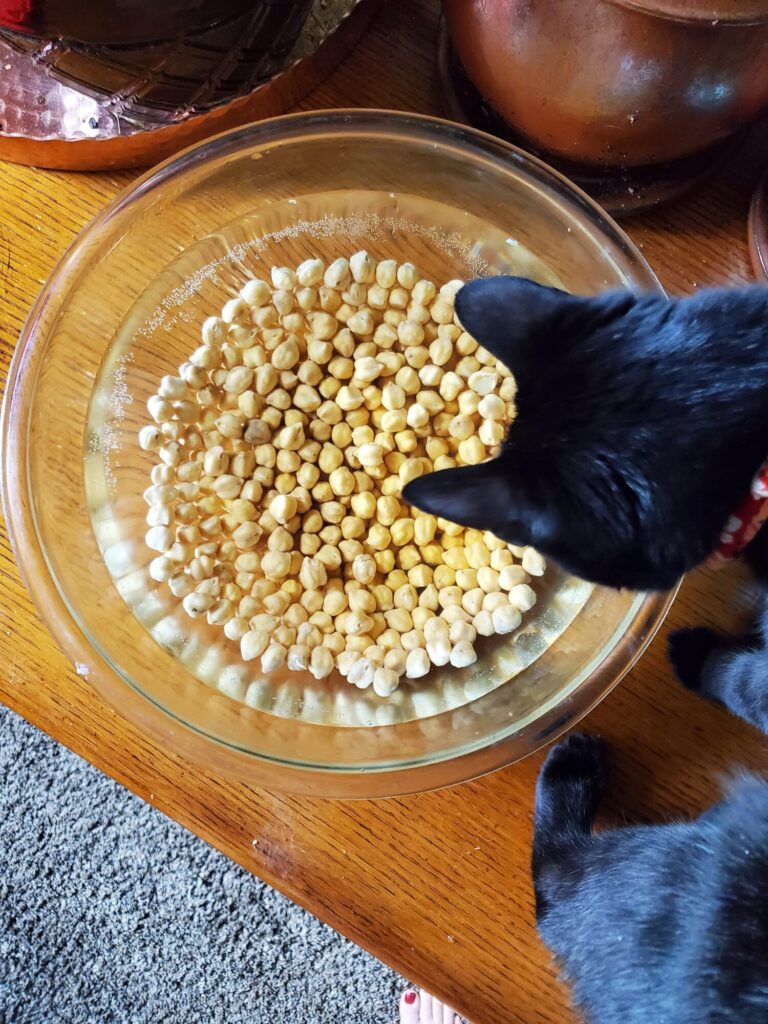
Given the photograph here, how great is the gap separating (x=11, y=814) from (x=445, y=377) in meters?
0.74

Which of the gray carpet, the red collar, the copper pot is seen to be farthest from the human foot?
the copper pot

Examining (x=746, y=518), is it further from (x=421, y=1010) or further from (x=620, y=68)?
(x=421, y=1010)

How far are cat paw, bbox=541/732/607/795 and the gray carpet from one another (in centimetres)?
50

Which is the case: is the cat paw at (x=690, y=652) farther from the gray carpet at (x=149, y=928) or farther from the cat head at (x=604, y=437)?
the gray carpet at (x=149, y=928)

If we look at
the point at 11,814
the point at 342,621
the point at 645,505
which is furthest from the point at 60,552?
the point at 11,814

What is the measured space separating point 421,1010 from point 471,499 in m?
0.80

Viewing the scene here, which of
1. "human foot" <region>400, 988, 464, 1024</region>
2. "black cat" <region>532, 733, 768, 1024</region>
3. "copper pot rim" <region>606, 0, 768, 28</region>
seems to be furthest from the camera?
"human foot" <region>400, 988, 464, 1024</region>

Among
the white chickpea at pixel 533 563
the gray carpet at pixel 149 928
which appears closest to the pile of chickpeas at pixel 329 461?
the white chickpea at pixel 533 563

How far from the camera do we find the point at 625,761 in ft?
1.96

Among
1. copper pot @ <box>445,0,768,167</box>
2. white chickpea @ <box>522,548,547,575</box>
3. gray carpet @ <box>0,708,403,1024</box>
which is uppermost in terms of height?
copper pot @ <box>445,0,768,167</box>

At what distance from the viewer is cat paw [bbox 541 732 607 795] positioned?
0.58 metres

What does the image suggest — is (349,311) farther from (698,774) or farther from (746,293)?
(698,774)

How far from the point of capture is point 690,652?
58 centimetres

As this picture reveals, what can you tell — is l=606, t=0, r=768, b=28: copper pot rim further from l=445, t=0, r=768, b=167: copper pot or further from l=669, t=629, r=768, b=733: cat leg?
l=669, t=629, r=768, b=733: cat leg
